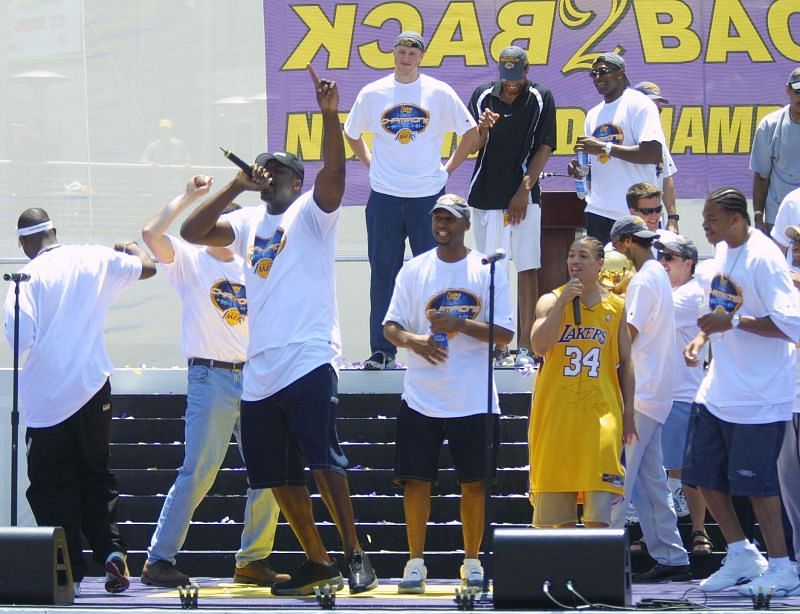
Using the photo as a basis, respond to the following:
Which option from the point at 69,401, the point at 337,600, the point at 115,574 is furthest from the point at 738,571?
the point at 69,401

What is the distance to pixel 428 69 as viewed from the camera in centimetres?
1223

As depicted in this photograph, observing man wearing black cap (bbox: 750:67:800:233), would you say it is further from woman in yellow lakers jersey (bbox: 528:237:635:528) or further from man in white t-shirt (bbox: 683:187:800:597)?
woman in yellow lakers jersey (bbox: 528:237:635:528)

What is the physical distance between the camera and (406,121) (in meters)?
10.2

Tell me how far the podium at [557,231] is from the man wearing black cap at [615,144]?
2.28 feet

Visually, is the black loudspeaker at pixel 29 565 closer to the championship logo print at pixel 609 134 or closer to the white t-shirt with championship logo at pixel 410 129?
the white t-shirt with championship logo at pixel 410 129

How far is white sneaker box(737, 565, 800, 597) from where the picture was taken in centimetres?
740

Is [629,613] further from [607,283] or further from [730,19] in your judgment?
[730,19]

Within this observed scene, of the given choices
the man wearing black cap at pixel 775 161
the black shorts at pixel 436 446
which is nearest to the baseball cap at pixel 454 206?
the black shorts at pixel 436 446

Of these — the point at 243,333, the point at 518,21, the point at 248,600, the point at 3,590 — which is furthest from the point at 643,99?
the point at 3,590

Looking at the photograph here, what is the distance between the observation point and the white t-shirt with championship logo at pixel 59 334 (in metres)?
8.16

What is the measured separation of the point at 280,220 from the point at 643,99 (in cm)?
340

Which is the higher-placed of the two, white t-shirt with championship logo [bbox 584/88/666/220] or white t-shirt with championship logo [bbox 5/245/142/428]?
white t-shirt with championship logo [bbox 584/88/666/220]

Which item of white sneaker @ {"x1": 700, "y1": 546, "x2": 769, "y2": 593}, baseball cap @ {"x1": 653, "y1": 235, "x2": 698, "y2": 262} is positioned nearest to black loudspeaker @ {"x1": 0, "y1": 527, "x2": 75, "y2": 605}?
white sneaker @ {"x1": 700, "y1": 546, "x2": 769, "y2": 593}

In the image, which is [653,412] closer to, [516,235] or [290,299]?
[290,299]
